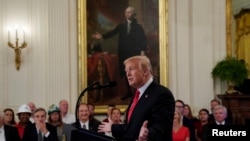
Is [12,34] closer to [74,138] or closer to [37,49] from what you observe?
[37,49]

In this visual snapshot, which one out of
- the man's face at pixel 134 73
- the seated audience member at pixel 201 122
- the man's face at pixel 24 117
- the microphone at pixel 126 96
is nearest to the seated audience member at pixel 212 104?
the seated audience member at pixel 201 122

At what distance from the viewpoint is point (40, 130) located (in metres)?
6.87

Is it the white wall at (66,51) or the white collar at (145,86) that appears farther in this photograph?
the white wall at (66,51)

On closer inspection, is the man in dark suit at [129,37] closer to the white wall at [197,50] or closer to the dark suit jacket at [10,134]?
the white wall at [197,50]

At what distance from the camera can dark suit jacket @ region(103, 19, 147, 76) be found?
1105 cm

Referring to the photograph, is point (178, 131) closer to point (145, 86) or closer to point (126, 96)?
point (145, 86)

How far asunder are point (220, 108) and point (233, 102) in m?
2.59

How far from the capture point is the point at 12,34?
10656 mm

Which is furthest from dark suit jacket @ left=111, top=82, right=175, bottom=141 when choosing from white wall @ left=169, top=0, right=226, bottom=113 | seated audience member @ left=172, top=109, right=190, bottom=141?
white wall @ left=169, top=0, right=226, bottom=113

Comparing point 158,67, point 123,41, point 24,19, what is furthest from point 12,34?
point 158,67

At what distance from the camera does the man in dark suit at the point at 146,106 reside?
3.91 m

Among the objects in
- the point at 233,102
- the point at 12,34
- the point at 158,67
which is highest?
the point at 12,34

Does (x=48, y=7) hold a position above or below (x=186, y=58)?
above

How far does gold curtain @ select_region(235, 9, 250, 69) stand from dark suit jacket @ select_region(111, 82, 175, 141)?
406 inches
